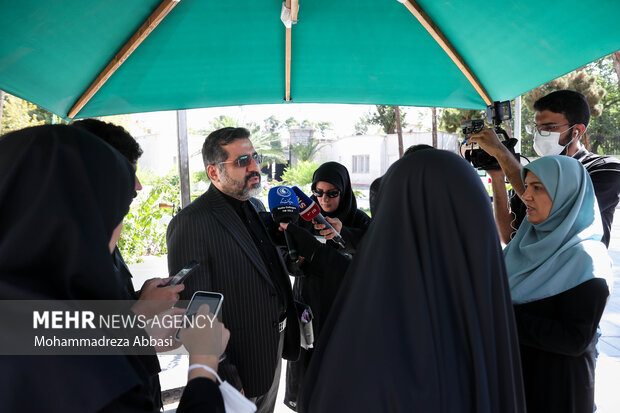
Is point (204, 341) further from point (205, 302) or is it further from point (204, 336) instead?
point (205, 302)

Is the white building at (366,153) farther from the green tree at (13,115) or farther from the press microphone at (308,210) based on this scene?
the press microphone at (308,210)

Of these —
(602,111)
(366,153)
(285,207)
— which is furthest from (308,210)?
(602,111)

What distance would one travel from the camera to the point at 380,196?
1.38 m

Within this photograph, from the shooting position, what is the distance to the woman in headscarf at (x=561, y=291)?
5.85ft

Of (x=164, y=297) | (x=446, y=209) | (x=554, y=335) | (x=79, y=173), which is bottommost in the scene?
(x=554, y=335)

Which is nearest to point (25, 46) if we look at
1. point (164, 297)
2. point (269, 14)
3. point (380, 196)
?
point (269, 14)

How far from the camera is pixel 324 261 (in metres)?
2.54

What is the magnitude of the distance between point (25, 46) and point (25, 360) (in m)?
2.15

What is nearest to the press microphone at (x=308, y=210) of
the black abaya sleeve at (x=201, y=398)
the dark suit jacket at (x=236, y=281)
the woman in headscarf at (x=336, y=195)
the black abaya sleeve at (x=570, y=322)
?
the dark suit jacket at (x=236, y=281)

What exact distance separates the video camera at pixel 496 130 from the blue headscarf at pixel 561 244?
2.52 feet

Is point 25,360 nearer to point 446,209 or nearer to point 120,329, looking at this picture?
point 120,329

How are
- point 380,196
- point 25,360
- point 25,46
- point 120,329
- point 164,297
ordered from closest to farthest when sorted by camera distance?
point 25,360
point 120,329
point 380,196
point 164,297
point 25,46

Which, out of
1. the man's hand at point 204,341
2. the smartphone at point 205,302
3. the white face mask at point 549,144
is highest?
the white face mask at point 549,144

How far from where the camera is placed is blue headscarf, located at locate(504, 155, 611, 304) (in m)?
1.85
